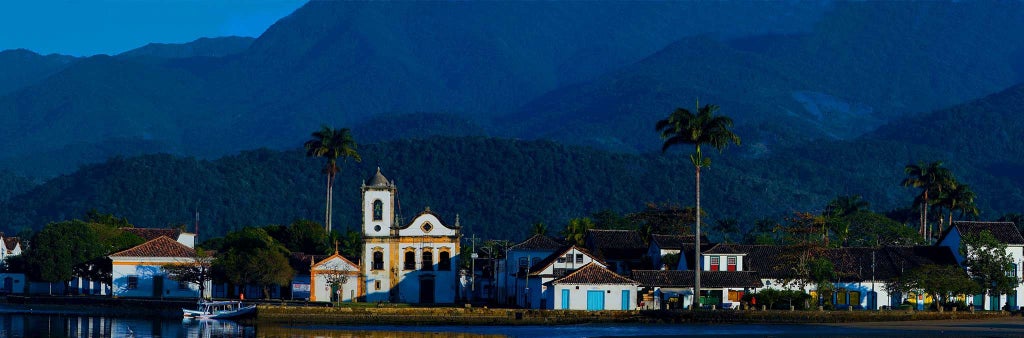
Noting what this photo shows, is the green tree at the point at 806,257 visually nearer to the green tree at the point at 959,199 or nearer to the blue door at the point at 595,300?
the blue door at the point at 595,300

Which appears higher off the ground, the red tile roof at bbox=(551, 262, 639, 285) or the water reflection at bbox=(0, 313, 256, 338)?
the red tile roof at bbox=(551, 262, 639, 285)

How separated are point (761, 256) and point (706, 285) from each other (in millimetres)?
8061

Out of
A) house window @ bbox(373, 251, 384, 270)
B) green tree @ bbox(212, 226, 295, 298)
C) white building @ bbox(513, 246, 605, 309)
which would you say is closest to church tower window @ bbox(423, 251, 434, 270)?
house window @ bbox(373, 251, 384, 270)

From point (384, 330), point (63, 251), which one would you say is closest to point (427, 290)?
Answer: point (384, 330)

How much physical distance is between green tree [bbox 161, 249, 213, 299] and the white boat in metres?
10.2

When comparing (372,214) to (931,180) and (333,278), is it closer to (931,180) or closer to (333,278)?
(333,278)

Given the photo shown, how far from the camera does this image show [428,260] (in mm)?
105875

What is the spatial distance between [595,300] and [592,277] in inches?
56.5

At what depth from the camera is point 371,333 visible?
269 feet

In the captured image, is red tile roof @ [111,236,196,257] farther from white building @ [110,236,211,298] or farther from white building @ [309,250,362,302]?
white building @ [309,250,362,302]

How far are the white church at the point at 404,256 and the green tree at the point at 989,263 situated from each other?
34.3 m

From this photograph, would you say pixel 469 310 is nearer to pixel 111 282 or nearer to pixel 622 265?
pixel 622 265

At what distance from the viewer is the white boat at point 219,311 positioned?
9444 cm

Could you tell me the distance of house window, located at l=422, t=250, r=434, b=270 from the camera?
10575 cm
